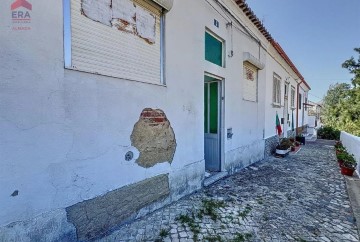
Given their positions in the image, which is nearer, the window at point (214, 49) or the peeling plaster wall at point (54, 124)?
the peeling plaster wall at point (54, 124)

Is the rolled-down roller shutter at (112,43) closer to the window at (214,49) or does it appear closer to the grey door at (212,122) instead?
the window at (214,49)

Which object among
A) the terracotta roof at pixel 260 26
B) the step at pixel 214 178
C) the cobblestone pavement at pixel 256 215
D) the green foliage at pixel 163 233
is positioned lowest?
the cobblestone pavement at pixel 256 215

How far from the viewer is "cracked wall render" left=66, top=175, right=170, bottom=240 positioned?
276 centimetres

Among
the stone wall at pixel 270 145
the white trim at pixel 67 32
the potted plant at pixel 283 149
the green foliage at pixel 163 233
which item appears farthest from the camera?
the potted plant at pixel 283 149

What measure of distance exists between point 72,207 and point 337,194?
218 inches

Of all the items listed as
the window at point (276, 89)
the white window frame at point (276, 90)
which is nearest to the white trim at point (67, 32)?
the white window frame at point (276, 90)

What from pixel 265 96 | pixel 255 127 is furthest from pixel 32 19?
pixel 265 96

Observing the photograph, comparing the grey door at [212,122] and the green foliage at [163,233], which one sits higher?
the grey door at [212,122]

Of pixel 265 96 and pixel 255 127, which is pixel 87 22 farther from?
pixel 265 96

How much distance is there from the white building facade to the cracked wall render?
0.05 ft

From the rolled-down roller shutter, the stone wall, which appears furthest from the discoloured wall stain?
the stone wall

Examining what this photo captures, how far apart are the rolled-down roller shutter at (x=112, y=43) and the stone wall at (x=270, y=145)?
Result: 7.16 metres

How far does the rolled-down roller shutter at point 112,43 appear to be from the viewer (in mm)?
2711

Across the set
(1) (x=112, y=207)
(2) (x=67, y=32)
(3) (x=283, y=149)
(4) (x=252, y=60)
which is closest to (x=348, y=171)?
(3) (x=283, y=149)
